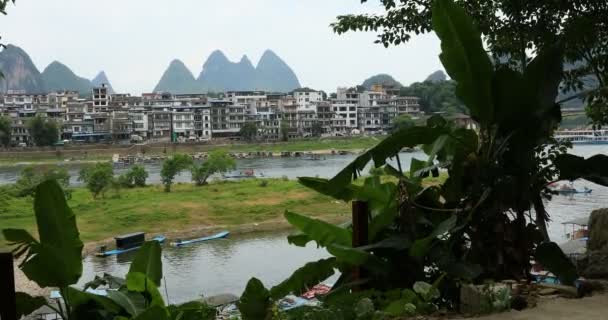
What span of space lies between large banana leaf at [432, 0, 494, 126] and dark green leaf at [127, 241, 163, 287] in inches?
62.8

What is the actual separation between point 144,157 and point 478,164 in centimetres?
4494

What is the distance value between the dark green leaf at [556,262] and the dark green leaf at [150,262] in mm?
1728

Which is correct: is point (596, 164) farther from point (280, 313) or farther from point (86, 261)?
point (86, 261)

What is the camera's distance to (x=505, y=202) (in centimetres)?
283

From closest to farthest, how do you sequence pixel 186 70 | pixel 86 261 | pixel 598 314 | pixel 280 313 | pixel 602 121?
pixel 598 314 < pixel 280 313 < pixel 602 121 < pixel 86 261 < pixel 186 70

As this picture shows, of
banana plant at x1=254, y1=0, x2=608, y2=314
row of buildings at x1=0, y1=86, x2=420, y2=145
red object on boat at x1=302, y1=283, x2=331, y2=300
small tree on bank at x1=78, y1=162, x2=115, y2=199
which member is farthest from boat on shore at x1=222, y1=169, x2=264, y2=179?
banana plant at x1=254, y1=0, x2=608, y2=314

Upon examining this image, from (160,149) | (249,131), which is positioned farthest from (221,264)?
(249,131)

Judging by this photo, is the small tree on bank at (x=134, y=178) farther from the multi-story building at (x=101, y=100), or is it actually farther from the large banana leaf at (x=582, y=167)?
the multi-story building at (x=101, y=100)

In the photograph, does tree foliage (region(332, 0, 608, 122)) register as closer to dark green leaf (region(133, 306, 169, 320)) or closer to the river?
dark green leaf (region(133, 306, 169, 320))

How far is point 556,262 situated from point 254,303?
1.31 m

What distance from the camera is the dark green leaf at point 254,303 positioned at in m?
2.84

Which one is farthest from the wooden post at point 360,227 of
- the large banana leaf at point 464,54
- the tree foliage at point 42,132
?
the tree foliage at point 42,132

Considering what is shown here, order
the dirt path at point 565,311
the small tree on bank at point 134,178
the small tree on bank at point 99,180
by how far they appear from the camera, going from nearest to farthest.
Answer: the dirt path at point 565,311 < the small tree on bank at point 99,180 < the small tree on bank at point 134,178

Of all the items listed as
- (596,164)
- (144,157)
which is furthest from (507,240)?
(144,157)
